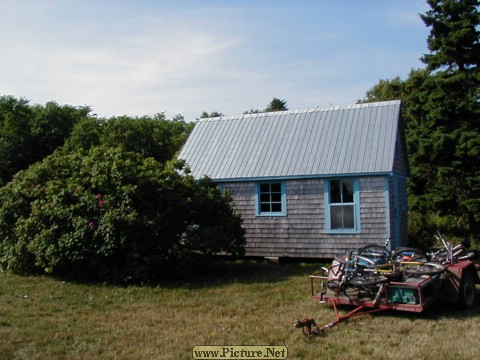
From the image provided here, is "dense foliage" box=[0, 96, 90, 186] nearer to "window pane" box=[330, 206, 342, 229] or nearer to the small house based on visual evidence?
the small house

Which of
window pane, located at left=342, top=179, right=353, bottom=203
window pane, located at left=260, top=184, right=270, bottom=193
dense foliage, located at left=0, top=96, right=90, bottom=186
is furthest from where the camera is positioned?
dense foliage, located at left=0, top=96, right=90, bottom=186

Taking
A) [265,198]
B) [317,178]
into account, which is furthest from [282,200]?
[317,178]

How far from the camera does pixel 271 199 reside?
571 inches

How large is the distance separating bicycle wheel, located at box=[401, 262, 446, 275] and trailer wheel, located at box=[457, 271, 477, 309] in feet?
1.65

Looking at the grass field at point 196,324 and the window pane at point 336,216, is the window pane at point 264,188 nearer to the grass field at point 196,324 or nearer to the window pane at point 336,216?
the window pane at point 336,216

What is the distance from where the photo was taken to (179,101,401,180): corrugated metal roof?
13664 millimetres

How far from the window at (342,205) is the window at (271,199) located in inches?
51.0

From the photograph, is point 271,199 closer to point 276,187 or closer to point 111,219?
point 276,187

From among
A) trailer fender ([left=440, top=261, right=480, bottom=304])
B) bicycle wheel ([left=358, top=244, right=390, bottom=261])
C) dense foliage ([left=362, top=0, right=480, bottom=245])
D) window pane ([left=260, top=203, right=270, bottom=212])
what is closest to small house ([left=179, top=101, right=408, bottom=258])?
window pane ([left=260, top=203, right=270, bottom=212])

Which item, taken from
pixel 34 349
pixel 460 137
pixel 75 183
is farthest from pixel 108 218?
pixel 460 137

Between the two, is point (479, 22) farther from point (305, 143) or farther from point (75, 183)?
point (75, 183)

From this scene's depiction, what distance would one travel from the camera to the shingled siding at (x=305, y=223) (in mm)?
13250

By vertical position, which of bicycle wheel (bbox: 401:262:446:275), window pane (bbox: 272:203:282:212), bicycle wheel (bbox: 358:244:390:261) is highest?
window pane (bbox: 272:203:282:212)

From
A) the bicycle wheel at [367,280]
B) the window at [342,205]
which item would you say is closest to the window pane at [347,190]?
the window at [342,205]
